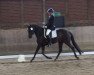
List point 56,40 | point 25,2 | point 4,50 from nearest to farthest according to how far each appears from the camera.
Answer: point 56,40 → point 4,50 → point 25,2

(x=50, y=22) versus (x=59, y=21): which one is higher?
(x=50, y=22)

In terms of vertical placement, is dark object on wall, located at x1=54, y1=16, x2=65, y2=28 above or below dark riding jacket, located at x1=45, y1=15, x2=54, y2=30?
below

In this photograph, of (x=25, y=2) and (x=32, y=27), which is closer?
(x=32, y=27)

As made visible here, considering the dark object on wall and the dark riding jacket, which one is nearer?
the dark riding jacket

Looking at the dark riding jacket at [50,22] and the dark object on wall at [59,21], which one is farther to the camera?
the dark object on wall at [59,21]

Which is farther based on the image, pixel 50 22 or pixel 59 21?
pixel 59 21

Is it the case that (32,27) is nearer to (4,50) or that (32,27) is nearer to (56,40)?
(56,40)

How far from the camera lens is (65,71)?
16.1 m

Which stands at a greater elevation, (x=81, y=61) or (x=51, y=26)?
(x=51, y=26)

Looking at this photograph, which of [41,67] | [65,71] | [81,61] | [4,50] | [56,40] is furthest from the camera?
[4,50]

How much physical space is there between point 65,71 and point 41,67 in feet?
5.50

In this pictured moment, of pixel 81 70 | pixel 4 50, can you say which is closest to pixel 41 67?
pixel 81 70

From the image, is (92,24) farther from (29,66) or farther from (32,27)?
(29,66)

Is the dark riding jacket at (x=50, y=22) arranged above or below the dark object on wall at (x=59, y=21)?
above
